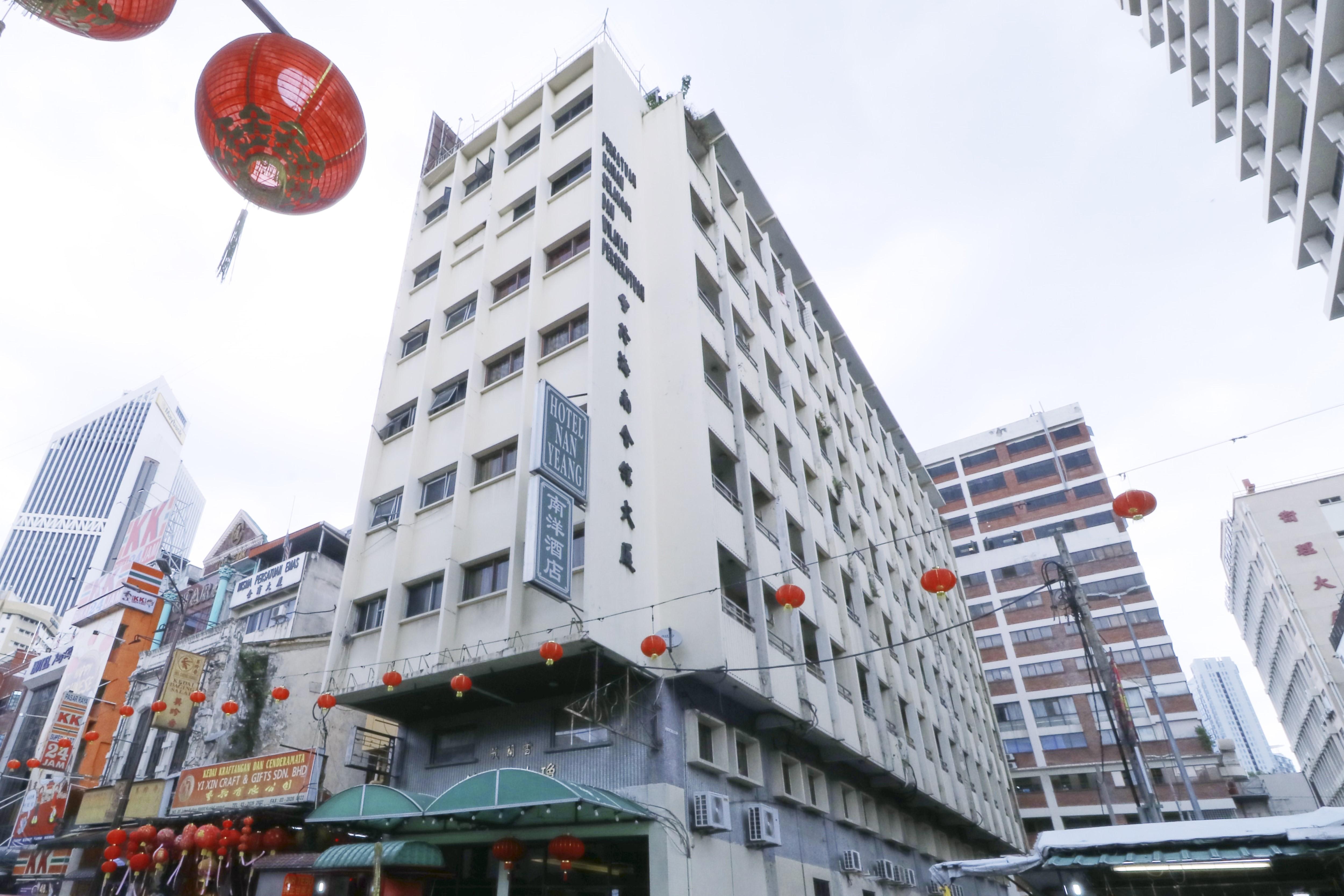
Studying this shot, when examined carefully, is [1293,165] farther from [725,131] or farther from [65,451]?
[65,451]

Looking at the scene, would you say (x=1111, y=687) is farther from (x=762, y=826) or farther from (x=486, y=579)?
(x=486, y=579)

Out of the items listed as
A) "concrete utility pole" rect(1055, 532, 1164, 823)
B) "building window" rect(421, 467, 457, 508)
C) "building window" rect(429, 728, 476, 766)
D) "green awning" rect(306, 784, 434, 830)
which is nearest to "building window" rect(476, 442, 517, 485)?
"building window" rect(421, 467, 457, 508)

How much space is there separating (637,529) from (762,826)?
6996mm

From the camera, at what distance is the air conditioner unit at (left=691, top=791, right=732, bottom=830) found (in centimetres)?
1409

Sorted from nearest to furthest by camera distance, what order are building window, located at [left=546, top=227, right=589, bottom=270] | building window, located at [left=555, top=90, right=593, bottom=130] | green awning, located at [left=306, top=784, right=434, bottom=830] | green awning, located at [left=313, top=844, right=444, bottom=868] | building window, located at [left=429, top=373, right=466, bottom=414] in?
green awning, located at [left=306, top=784, right=434, bottom=830] < green awning, located at [left=313, top=844, right=444, bottom=868] < building window, located at [left=546, top=227, right=589, bottom=270] < building window, located at [left=429, top=373, right=466, bottom=414] < building window, located at [left=555, top=90, right=593, bottom=130]

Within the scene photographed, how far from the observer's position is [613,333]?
1903cm

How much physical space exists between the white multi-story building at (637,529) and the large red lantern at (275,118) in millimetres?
9449

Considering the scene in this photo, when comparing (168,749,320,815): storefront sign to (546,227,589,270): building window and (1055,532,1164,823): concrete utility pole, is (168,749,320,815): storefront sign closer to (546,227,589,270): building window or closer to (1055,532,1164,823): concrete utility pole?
(546,227,589,270): building window

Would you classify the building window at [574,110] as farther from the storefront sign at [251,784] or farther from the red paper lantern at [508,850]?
the red paper lantern at [508,850]

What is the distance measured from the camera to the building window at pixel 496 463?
1888 cm

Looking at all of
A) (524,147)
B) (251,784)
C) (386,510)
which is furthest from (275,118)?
(524,147)

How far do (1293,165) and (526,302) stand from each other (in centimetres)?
2088

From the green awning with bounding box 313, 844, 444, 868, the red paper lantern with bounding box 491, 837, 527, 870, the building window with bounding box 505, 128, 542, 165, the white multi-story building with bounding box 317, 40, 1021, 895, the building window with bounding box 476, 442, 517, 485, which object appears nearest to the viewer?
the red paper lantern with bounding box 491, 837, 527, 870

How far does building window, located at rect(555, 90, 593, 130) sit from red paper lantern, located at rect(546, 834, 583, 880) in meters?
20.9
